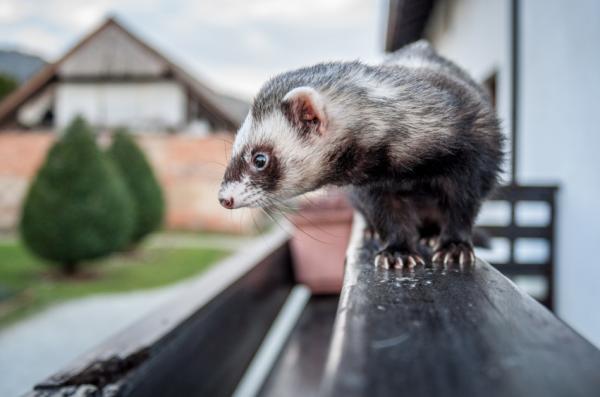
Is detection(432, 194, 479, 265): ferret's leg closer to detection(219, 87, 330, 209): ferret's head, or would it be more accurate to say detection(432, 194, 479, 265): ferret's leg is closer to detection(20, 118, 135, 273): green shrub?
detection(219, 87, 330, 209): ferret's head

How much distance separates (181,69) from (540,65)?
9.75 meters

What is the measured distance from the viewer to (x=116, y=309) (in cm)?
559

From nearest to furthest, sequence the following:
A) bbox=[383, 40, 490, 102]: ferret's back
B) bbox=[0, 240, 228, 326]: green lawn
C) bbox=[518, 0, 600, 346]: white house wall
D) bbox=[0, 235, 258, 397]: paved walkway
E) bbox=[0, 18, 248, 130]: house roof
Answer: bbox=[383, 40, 490, 102]: ferret's back → bbox=[518, 0, 600, 346]: white house wall → bbox=[0, 235, 258, 397]: paved walkway → bbox=[0, 240, 228, 326]: green lawn → bbox=[0, 18, 248, 130]: house roof

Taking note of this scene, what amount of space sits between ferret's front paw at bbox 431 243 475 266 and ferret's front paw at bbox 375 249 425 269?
0.04 m

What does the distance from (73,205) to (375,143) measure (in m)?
6.40

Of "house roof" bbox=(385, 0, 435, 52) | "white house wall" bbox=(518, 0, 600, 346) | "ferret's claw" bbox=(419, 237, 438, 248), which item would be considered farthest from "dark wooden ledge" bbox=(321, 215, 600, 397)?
"house roof" bbox=(385, 0, 435, 52)

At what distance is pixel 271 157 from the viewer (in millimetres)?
1215

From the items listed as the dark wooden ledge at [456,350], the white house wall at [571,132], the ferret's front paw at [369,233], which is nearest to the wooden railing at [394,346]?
the dark wooden ledge at [456,350]

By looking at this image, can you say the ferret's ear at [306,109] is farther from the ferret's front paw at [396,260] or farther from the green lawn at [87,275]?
the green lawn at [87,275]

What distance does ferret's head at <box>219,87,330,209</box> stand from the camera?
117 centimetres

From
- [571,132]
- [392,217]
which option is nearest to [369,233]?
[392,217]

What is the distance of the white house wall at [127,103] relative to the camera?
1216 centimetres

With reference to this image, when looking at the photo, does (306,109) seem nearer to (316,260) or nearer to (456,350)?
(456,350)

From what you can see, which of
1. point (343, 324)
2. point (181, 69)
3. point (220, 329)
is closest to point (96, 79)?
point (181, 69)
